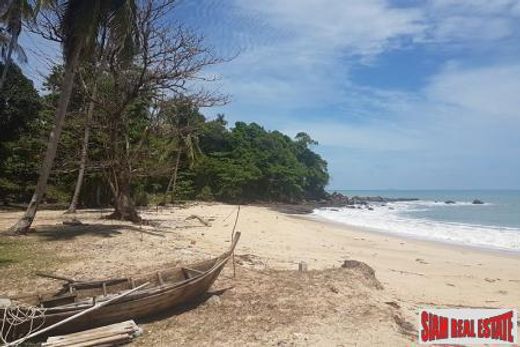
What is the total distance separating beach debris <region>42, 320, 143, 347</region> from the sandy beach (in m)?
0.23

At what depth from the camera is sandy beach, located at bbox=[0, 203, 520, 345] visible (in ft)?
21.0

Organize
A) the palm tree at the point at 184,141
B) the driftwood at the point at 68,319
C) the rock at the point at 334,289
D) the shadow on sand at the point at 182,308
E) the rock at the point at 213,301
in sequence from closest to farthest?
1. the driftwood at the point at 68,319
2. the shadow on sand at the point at 182,308
3. the rock at the point at 213,301
4. the rock at the point at 334,289
5. the palm tree at the point at 184,141

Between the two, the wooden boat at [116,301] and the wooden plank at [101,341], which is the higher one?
the wooden boat at [116,301]

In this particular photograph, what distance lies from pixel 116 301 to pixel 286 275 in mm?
3804

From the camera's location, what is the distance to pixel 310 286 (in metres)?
8.23

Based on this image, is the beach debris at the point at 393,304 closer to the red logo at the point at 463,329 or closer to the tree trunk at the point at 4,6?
the red logo at the point at 463,329

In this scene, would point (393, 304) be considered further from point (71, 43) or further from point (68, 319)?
point (71, 43)

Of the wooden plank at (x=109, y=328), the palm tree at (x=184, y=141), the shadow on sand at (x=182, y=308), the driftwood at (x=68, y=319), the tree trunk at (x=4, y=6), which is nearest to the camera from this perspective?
the driftwood at (x=68, y=319)

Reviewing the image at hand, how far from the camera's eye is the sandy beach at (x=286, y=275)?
252 inches

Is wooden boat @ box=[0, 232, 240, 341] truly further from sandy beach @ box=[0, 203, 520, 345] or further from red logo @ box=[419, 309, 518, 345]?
red logo @ box=[419, 309, 518, 345]

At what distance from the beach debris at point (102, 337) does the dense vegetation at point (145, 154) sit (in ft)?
32.5

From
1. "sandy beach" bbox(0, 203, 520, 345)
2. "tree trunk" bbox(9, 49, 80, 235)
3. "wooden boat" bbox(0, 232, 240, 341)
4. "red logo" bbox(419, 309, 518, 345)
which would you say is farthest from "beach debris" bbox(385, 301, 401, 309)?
"tree trunk" bbox(9, 49, 80, 235)

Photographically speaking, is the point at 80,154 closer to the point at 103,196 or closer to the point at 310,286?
the point at 103,196

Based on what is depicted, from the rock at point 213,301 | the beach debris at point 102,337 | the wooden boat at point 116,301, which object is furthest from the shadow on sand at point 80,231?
the beach debris at point 102,337
